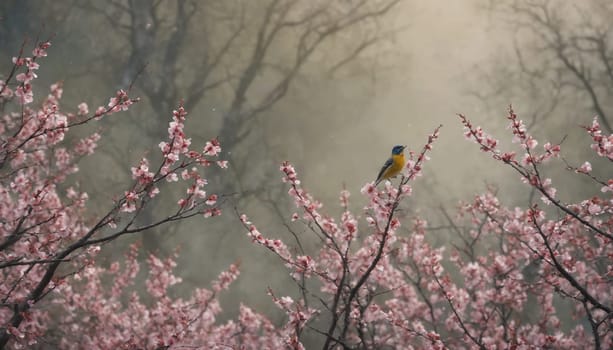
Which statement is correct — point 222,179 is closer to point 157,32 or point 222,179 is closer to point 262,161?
point 262,161

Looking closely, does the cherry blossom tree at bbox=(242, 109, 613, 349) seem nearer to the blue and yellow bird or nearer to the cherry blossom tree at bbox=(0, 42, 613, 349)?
the cherry blossom tree at bbox=(0, 42, 613, 349)

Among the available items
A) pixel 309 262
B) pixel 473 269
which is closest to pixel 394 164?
pixel 309 262

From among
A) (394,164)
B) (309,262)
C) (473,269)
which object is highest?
(473,269)

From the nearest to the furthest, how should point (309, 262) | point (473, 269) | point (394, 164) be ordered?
point (309, 262) → point (394, 164) → point (473, 269)

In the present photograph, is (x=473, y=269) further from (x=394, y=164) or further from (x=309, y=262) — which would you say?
(x=309, y=262)

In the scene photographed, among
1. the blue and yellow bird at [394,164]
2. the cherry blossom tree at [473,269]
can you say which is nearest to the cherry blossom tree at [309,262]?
the cherry blossom tree at [473,269]

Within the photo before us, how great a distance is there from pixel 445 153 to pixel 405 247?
8655 mm

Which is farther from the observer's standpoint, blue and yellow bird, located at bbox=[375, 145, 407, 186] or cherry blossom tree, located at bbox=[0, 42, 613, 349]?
blue and yellow bird, located at bbox=[375, 145, 407, 186]

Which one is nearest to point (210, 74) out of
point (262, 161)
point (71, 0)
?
point (262, 161)

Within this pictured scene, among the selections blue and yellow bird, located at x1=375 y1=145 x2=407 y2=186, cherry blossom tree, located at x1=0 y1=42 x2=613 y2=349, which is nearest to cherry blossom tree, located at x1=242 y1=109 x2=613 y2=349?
cherry blossom tree, located at x1=0 y1=42 x2=613 y2=349

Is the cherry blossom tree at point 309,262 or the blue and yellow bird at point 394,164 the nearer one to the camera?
the cherry blossom tree at point 309,262

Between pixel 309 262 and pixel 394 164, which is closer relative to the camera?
pixel 309 262

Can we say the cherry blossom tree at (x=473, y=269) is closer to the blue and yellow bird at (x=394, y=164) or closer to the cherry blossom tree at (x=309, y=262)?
the cherry blossom tree at (x=309, y=262)

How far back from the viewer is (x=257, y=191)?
16.9 meters
